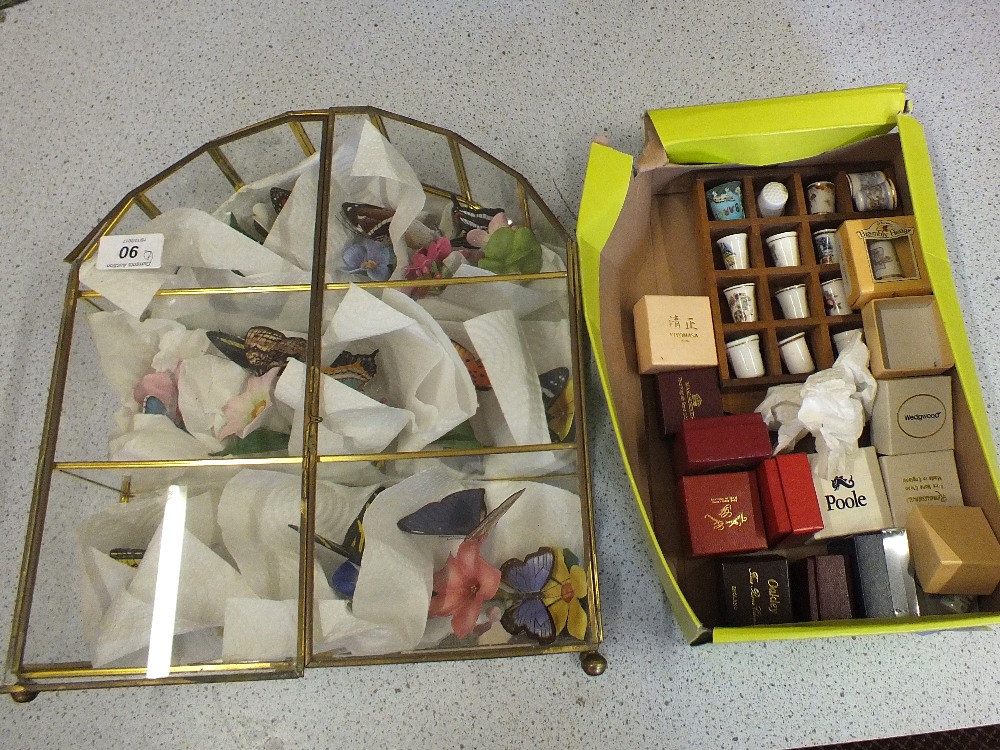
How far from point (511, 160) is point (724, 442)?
620mm

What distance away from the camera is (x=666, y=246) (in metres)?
1.11

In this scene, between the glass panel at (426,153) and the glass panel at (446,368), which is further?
the glass panel at (426,153)

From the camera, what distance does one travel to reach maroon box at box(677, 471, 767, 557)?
2.90 ft

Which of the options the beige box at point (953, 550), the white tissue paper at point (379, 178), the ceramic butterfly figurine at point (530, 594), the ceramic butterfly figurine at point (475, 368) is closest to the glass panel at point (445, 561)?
the ceramic butterfly figurine at point (530, 594)

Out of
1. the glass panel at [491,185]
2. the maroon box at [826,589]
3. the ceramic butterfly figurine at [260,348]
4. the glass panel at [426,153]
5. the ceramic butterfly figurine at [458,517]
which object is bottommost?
the maroon box at [826,589]

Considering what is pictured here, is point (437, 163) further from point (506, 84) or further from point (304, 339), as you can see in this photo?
point (506, 84)

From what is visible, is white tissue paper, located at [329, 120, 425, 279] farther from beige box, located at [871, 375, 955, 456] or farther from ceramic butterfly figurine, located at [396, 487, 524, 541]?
beige box, located at [871, 375, 955, 456]

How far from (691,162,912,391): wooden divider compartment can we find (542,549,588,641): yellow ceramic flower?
38 cm

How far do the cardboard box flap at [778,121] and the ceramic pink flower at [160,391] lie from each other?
2.44 feet

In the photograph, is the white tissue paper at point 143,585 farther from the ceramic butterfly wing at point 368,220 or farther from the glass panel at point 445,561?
the ceramic butterfly wing at point 368,220

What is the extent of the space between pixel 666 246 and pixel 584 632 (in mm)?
626

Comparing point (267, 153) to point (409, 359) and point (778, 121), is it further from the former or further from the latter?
point (778, 121)

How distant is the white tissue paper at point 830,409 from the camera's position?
91 cm

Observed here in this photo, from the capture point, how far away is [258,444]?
0.83 metres
